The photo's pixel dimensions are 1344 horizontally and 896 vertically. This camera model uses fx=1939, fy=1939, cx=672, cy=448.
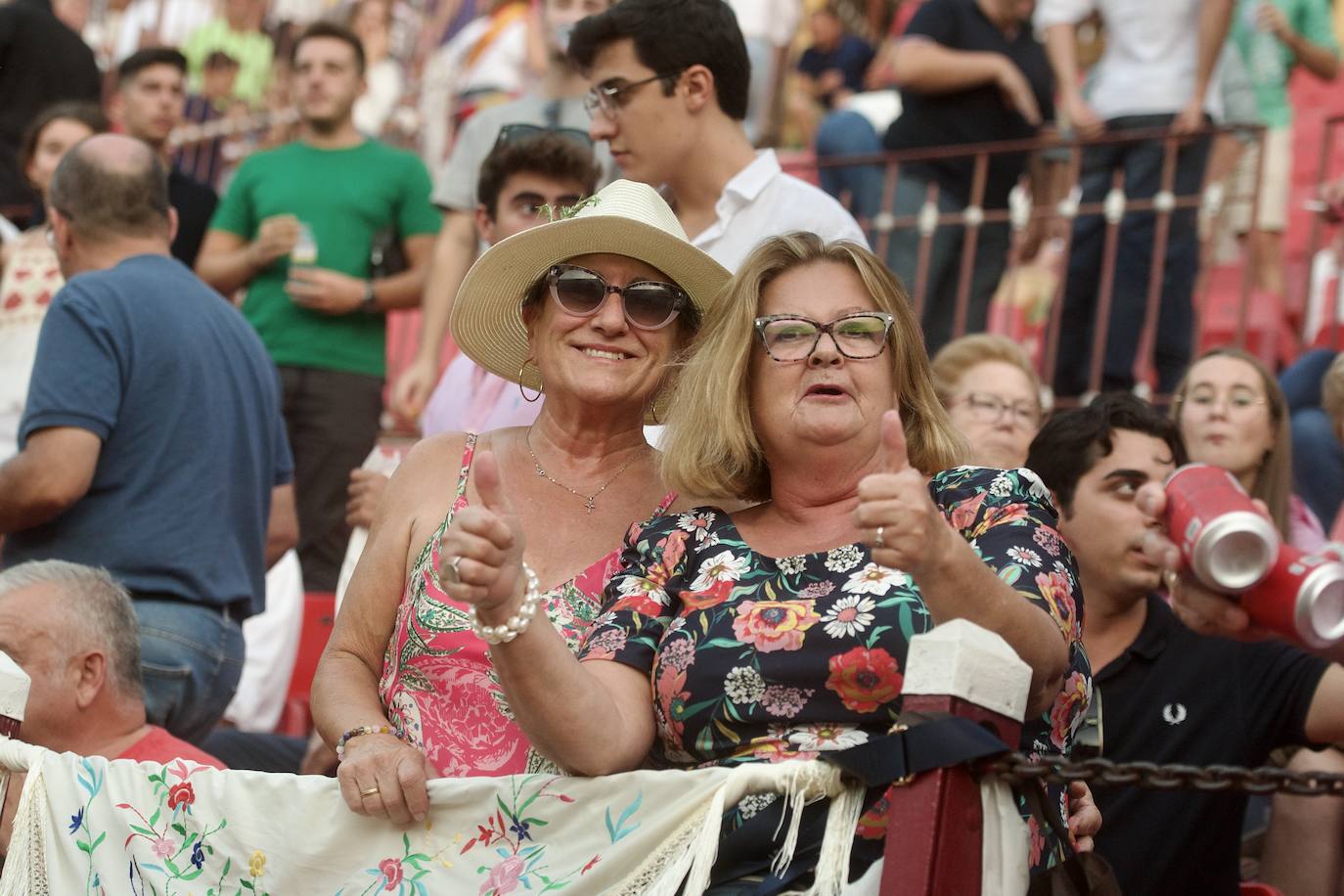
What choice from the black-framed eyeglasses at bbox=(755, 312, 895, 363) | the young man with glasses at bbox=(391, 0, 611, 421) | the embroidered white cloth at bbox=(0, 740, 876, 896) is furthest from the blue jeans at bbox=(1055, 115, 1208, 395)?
the embroidered white cloth at bbox=(0, 740, 876, 896)

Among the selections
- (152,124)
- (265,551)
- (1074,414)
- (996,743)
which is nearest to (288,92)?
(152,124)

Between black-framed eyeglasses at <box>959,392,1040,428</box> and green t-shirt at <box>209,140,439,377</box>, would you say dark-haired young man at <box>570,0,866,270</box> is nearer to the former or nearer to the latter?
black-framed eyeglasses at <box>959,392,1040,428</box>

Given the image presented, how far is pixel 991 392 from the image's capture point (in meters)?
5.31

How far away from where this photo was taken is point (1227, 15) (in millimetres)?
6980

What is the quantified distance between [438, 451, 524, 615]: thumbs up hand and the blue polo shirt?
2001 mm

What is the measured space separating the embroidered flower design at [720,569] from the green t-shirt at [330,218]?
3.93 m

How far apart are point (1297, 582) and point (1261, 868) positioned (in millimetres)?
2023

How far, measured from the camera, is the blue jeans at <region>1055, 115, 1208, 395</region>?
6996mm

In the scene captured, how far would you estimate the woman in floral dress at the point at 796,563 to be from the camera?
277 cm

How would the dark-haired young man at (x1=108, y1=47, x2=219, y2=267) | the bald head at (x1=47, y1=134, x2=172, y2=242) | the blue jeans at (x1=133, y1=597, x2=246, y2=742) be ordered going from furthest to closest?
the dark-haired young man at (x1=108, y1=47, x2=219, y2=267) → the bald head at (x1=47, y1=134, x2=172, y2=242) → the blue jeans at (x1=133, y1=597, x2=246, y2=742)

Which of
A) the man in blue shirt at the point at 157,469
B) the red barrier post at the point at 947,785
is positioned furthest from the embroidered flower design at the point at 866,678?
the man in blue shirt at the point at 157,469

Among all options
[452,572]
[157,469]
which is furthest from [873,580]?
[157,469]

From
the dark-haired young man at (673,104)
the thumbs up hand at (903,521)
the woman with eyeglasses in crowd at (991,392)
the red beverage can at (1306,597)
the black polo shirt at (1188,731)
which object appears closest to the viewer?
the red beverage can at (1306,597)

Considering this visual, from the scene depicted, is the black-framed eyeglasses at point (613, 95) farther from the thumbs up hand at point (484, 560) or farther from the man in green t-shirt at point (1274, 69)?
the man in green t-shirt at point (1274, 69)
